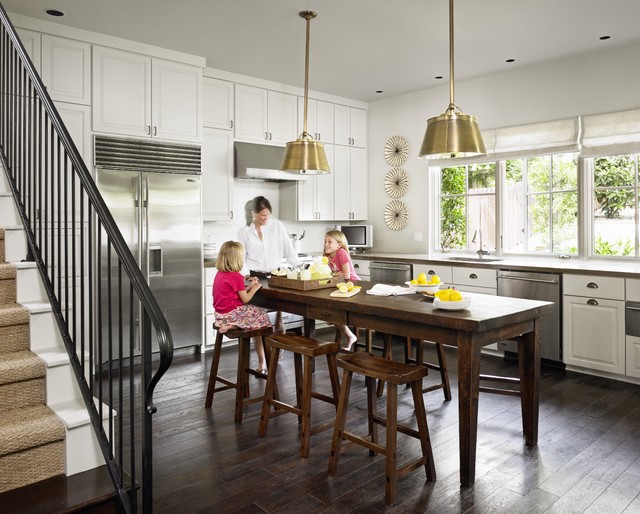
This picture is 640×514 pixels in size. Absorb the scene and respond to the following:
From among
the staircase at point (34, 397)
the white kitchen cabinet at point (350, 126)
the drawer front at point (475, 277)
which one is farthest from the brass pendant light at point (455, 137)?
the white kitchen cabinet at point (350, 126)

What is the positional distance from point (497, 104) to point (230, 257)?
369 cm

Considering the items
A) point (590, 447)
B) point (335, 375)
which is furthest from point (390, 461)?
point (590, 447)

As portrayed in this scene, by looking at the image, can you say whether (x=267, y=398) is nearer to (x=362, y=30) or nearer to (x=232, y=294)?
(x=232, y=294)

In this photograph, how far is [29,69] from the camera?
2.51m

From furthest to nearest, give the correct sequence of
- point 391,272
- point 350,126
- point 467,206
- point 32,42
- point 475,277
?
point 350,126, point 467,206, point 391,272, point 475,277, point 32,42

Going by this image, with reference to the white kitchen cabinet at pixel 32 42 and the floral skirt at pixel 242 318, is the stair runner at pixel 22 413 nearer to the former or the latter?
the floral skirt at pixel 242 318

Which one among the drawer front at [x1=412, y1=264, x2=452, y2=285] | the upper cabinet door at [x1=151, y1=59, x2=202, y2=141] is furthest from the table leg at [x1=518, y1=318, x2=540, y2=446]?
the upper cabinet door at [x1=151, y1=59, x2=202, y2=141]

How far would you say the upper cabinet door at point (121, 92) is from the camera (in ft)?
14.9

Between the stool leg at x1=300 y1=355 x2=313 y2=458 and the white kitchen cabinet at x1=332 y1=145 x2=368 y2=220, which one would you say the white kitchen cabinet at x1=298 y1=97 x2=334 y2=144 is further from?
the stool leg at x1=300 y1=355 x2=313 y2=458

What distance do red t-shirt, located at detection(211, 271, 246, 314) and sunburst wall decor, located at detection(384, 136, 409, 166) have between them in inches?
144

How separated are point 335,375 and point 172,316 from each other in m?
2.34

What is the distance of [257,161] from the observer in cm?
572

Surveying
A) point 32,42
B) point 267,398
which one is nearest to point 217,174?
point 32,42

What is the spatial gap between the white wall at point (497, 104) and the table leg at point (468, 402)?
11.6 ft
